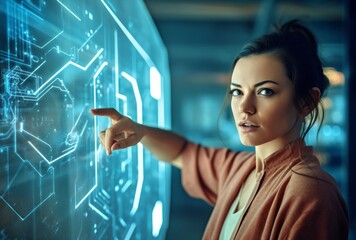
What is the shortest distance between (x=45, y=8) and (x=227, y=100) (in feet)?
1.70

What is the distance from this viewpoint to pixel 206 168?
96 cm

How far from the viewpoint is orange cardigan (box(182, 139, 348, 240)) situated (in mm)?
554

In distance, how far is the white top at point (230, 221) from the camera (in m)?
0.72

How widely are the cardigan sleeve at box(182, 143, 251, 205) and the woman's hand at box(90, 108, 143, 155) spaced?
260mm

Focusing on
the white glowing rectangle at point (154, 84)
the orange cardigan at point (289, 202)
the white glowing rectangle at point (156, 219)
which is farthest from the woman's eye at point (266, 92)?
the white glowing rectangle at point (156, 219)

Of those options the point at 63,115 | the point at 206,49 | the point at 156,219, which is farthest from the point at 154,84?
the point at 206,49

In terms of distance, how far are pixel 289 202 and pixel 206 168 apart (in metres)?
0.40

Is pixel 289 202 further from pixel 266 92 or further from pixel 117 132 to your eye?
pixel 117 132

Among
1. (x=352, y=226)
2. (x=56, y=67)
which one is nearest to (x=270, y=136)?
(x=56, y=67)

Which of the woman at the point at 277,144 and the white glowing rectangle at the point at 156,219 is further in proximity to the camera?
the white glowing rectangle at the point at 156,219

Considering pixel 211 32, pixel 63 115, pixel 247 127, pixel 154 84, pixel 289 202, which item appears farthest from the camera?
pixel 211 32

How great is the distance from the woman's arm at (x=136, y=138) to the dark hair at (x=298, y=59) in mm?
292

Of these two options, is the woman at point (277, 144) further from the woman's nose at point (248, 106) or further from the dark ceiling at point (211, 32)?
the dark ceiling at point (211, 32)

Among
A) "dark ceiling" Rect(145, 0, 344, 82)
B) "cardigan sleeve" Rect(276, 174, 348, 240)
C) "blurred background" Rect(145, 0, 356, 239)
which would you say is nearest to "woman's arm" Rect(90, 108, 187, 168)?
"cardigan sleeve" Rect(276, 174, 348, 240)
